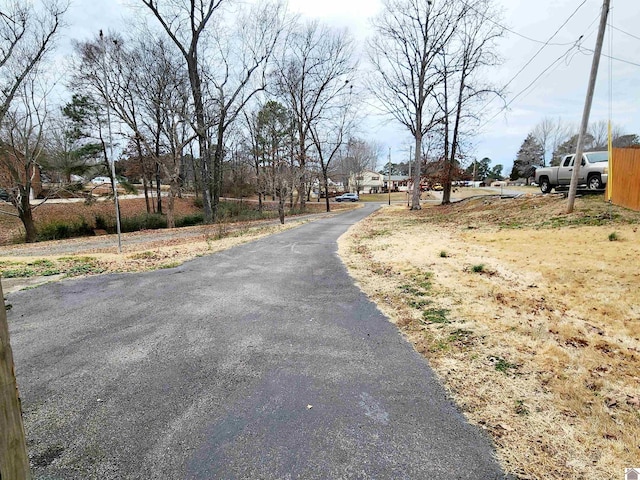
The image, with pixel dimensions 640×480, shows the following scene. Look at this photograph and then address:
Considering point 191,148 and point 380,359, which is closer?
point 380,359

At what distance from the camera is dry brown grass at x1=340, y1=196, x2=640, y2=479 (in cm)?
205

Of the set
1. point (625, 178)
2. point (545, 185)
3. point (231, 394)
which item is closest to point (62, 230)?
point (231, 394)

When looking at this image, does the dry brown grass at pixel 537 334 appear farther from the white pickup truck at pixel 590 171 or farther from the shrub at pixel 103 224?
the shrub at pixel 103 224

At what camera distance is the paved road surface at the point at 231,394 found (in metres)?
1.91

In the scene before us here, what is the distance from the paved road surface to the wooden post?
89 cm

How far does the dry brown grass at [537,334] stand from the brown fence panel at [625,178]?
2.29 meters

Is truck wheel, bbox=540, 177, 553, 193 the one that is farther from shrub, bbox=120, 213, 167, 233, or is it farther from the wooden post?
shrub, bbox=120, 213, 167, 233

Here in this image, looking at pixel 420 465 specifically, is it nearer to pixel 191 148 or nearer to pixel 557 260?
pixel 557 260

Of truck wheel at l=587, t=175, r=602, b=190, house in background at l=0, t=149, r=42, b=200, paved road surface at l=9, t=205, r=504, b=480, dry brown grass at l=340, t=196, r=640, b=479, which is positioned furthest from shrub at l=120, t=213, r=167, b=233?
truck wheel at l=587, t=175, r=602, b=190

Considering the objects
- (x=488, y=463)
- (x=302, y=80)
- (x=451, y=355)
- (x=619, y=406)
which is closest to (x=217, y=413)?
(x=488, y=463)

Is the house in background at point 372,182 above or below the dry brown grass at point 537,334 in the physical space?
above

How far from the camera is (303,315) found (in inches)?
169

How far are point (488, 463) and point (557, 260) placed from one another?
5465 millimetres

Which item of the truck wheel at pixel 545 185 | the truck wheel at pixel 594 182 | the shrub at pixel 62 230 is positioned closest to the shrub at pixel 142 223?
the shrub at pixel 62 230
